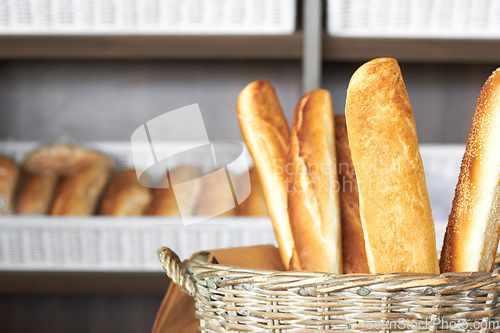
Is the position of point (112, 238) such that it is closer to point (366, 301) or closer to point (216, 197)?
point (216, 197)

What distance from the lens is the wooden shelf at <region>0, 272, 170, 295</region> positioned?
115 centimetres

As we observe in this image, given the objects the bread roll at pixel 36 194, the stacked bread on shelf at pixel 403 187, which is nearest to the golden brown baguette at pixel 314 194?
the stacked bread on shelf at pixel 403 187

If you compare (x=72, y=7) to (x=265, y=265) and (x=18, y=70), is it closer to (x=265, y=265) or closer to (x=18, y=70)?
(x=18, y=70)

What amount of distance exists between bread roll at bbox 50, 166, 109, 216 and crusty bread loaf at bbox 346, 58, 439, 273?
0.87 meters

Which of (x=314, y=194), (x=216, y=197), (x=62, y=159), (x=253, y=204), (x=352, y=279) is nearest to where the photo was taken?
(x=352, y=279)

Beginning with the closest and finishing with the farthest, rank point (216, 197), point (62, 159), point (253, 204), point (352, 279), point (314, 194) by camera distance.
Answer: point (352, 279) < point (314, 194) < point (216, 197) < point (253, 204) < point (62, 159)

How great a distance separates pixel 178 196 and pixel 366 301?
843 millimetres

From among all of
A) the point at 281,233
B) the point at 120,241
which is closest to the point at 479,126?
the point at 281,233

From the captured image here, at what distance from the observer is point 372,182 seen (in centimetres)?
44

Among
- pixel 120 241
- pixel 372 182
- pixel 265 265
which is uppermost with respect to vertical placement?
pixel 372 182

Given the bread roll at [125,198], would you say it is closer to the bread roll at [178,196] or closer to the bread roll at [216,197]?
the bread roll at [178,196]

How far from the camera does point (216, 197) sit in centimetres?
104

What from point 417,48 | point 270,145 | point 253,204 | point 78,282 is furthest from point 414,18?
point 78,282

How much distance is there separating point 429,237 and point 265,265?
0.20 m
